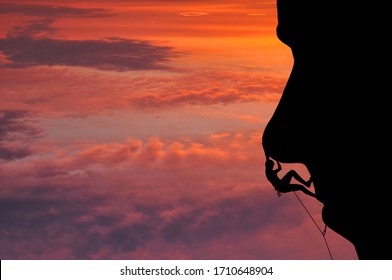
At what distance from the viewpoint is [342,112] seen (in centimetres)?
1011

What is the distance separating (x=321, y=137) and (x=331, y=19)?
1617mm

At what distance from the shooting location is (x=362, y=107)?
9.97m

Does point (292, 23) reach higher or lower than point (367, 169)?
higher

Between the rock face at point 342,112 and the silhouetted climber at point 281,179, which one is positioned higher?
the rock face at point 342,112

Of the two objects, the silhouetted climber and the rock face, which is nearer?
the rock face

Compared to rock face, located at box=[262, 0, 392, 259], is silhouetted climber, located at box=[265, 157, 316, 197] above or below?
below

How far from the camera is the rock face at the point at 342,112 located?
9.90 m

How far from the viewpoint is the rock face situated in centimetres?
990

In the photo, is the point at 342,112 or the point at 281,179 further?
the point at 281,179

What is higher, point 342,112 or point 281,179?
point 342,112

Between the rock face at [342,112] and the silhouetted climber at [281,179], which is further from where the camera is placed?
the silhouetted climber at [281,179]
